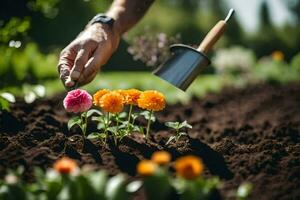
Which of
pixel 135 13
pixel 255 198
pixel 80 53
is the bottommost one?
pixel 255 198

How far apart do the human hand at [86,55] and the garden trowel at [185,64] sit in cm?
41

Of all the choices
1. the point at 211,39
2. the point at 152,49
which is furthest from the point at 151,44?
the point at 211,39

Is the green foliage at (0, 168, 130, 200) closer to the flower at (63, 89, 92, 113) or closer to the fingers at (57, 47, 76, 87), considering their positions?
the flower at (63, 89, 92, 113)

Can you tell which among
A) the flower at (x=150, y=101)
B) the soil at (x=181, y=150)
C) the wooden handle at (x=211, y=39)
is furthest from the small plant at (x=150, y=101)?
the wooden handle at (x=211, y=39)

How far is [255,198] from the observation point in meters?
2.65

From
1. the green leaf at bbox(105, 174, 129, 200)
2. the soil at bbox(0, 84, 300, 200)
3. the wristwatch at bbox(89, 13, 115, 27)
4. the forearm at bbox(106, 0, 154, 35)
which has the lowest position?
the green leaf at bbox(105, 174, 129, 200)

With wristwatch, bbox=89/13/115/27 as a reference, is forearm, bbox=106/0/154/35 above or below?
above

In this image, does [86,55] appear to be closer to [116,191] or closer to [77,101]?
[77,101]

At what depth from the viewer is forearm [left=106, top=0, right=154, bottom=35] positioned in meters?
4.41

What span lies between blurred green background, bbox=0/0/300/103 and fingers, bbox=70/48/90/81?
85 cm

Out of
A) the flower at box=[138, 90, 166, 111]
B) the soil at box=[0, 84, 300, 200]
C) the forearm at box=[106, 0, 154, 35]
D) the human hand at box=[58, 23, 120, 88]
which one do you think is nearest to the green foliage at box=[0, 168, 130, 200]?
the soil at box=[0, 84, 300, 200]

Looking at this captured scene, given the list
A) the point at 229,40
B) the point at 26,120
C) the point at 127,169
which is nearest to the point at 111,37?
the point at 26,120

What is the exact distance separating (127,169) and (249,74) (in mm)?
6805

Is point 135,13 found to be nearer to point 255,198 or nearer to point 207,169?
point 207,169
